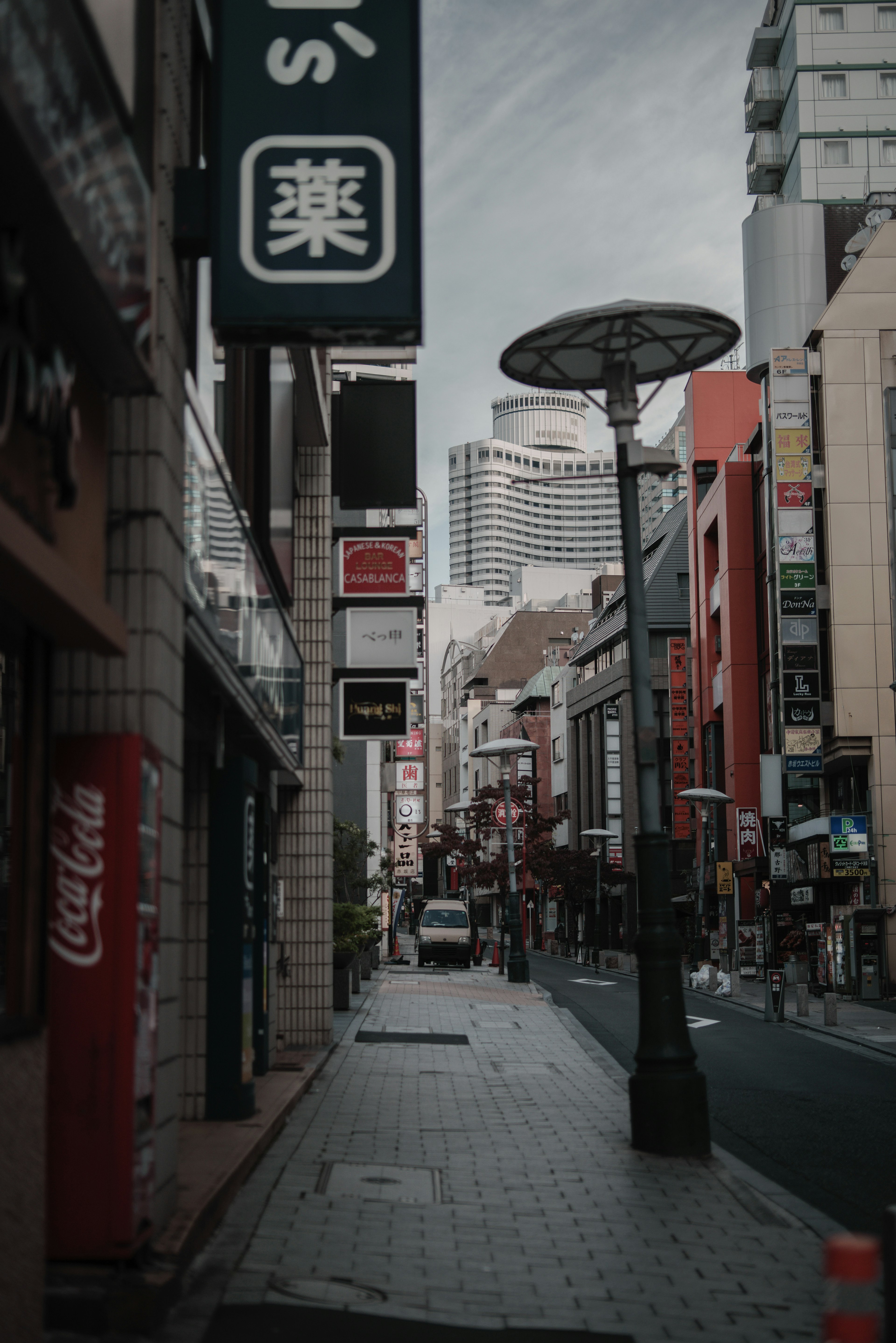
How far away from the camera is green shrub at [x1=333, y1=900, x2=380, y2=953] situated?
27.8m

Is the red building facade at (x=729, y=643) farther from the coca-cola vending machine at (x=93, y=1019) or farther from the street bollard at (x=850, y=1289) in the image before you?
the street bollard at (x=850, y=1289)

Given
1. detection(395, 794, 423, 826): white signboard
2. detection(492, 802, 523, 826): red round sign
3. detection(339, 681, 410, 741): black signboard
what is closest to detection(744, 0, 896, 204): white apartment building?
detection(395, 794, 423, 826): white signboard

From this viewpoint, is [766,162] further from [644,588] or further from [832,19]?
[644,588]

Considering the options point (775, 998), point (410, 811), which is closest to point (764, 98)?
point (410, 811)

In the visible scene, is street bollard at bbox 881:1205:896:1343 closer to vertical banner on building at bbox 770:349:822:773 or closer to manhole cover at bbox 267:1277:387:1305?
manhole cover at bbox 267:1277:387:1305

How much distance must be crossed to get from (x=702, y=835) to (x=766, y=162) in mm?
54412

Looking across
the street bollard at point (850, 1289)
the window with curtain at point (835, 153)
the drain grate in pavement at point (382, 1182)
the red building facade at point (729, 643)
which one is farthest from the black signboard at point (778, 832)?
the window with curtain at point (835, 153)

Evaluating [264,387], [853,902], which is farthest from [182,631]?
[853,902]

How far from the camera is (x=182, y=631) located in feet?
23.6

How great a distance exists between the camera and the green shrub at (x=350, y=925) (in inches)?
1096

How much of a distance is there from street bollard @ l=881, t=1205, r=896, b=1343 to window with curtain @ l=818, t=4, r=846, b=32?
88881mm

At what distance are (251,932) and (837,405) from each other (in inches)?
1394

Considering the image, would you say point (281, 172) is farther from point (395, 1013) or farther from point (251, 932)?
point (395, 1013)

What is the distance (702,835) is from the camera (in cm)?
4950
